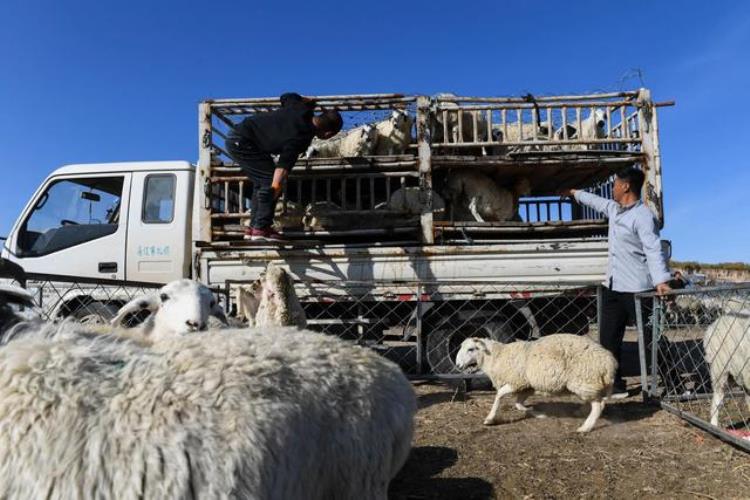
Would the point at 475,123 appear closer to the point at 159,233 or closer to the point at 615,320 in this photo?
the point at 615,320

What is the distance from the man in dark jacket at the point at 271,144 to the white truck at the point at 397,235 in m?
0.49

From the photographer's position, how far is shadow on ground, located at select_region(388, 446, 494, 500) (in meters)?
3.30

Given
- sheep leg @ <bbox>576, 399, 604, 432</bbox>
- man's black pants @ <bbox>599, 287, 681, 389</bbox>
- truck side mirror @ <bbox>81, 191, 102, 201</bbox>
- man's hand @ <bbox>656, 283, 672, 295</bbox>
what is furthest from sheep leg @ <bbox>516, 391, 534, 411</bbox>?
truck side mirror @ <bbox>81, 191, 102, 201</bbox>

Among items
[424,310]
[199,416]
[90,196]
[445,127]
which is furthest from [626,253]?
[90,196]

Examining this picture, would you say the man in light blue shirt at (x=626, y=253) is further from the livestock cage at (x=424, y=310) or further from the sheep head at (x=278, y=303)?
the sheep head at (x=278, y=303)

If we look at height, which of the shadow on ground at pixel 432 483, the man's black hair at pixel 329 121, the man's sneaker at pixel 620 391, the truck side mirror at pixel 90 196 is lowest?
the shadow on ground at pixel 432 483

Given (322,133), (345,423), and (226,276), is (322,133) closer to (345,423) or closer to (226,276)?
(226,276)

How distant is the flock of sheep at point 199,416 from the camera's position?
1.24 metres

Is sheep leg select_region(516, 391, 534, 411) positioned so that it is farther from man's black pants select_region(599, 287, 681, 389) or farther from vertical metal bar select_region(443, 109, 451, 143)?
vertical metal bar select_region(443, 109, 451, 143)

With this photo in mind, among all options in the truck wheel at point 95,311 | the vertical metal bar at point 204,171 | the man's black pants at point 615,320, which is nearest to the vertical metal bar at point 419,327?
the man's black pants at point 615,320

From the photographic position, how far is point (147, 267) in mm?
6598

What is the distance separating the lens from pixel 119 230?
6652 mm

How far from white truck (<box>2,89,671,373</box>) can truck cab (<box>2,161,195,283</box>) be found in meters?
0.02

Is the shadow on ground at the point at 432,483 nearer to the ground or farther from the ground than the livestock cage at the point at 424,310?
nearer to the ground
